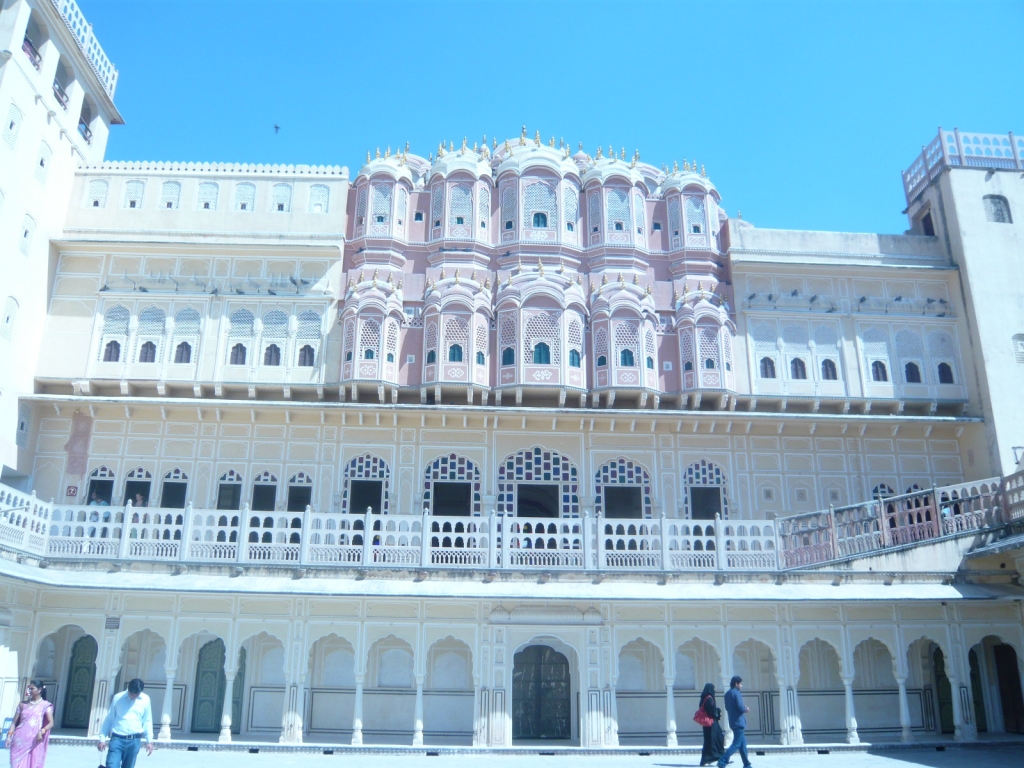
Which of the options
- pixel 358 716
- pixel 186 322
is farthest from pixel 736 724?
pixel 186 322

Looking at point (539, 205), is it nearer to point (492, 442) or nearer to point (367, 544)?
point (492, 442)

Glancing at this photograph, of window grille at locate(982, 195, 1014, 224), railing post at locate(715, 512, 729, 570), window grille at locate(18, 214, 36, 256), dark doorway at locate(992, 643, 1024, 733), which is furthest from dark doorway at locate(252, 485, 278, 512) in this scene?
window grille at locate(982, 195, 1014, 224)

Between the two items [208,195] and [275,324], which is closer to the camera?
[275,324]

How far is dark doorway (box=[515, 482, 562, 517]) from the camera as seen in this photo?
20438 millimetres

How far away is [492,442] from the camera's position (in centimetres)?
2022

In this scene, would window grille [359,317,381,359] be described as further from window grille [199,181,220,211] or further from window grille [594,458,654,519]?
window grille [594,458,654,519]

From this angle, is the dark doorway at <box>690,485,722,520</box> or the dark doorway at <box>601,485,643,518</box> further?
the dark doorway at <box>690,485,722,520</box>

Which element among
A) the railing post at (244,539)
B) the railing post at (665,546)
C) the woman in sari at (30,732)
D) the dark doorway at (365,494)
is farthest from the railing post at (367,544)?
the woman in sari at (30,732)

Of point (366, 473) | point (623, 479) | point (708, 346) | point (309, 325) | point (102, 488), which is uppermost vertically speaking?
point (309, 325)

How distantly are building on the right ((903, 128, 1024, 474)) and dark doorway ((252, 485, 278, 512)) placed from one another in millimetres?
16447

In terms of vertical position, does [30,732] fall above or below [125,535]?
below

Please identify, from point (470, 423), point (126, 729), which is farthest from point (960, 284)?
point (126, 729)

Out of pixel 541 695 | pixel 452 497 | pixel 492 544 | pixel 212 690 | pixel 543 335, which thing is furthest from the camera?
pixel 543 335

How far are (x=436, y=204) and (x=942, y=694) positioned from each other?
613 inches
